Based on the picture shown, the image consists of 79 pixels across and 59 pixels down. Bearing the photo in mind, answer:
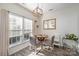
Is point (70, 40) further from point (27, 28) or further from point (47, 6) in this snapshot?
point (27, 28)

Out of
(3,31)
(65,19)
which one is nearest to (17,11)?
(3,31)

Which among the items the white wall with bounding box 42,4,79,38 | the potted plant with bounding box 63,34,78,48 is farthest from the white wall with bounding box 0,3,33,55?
the potted plant with bounding box 63,34,78,48

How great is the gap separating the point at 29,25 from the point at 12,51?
795mm

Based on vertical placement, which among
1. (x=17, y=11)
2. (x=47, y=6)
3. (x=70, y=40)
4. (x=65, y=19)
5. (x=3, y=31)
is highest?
(x=47, y=6)

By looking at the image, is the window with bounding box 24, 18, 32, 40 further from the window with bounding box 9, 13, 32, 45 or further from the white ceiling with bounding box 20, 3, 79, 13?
the white ceiling with bounding box 20, 3, 79, 13

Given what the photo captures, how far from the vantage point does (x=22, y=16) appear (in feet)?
8.16

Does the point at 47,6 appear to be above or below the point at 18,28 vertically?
above

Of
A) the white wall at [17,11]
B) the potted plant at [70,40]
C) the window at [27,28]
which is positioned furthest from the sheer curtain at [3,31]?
the potted plant at [70,40]

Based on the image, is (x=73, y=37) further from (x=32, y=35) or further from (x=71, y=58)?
(x=32, y=35)

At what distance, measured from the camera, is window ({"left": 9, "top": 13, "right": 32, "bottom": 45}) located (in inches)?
93.6

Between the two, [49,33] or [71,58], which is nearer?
[71,58]

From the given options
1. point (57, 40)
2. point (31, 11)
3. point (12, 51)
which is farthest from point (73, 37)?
point (12, 51)

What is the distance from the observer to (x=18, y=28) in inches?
95.2

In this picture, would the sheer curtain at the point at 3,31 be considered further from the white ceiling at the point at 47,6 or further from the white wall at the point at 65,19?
the white wall at the point at 65,19
